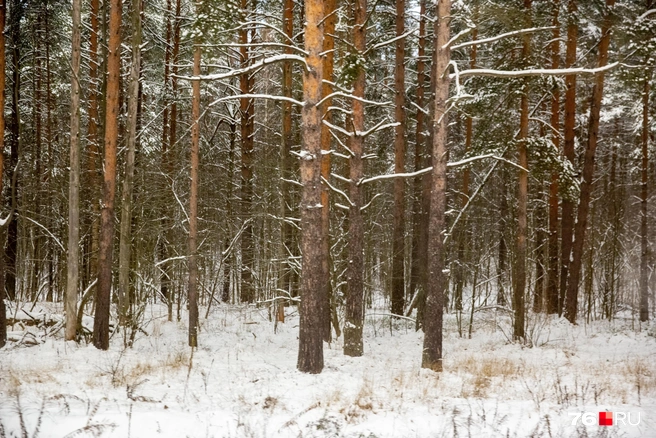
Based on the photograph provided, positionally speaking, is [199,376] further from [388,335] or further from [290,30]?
[290,30]

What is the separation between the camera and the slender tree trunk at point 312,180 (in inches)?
328

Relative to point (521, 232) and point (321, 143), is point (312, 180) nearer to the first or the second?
point (321, 143)

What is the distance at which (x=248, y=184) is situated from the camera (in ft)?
57.7

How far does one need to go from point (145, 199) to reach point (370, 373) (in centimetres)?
827

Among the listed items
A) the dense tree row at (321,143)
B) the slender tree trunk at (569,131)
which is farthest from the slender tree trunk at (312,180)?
the slender tree trunk at (569,131)

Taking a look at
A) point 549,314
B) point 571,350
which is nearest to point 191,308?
point 571,350

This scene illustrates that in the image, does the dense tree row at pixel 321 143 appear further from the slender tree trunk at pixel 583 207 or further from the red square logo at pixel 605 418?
the red square logo at pixel 605 418

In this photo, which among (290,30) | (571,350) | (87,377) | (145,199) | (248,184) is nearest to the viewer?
(87,377)

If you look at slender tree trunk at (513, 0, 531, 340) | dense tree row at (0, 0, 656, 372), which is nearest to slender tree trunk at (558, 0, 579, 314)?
dense tree row at (0, 0, 656, 372)
